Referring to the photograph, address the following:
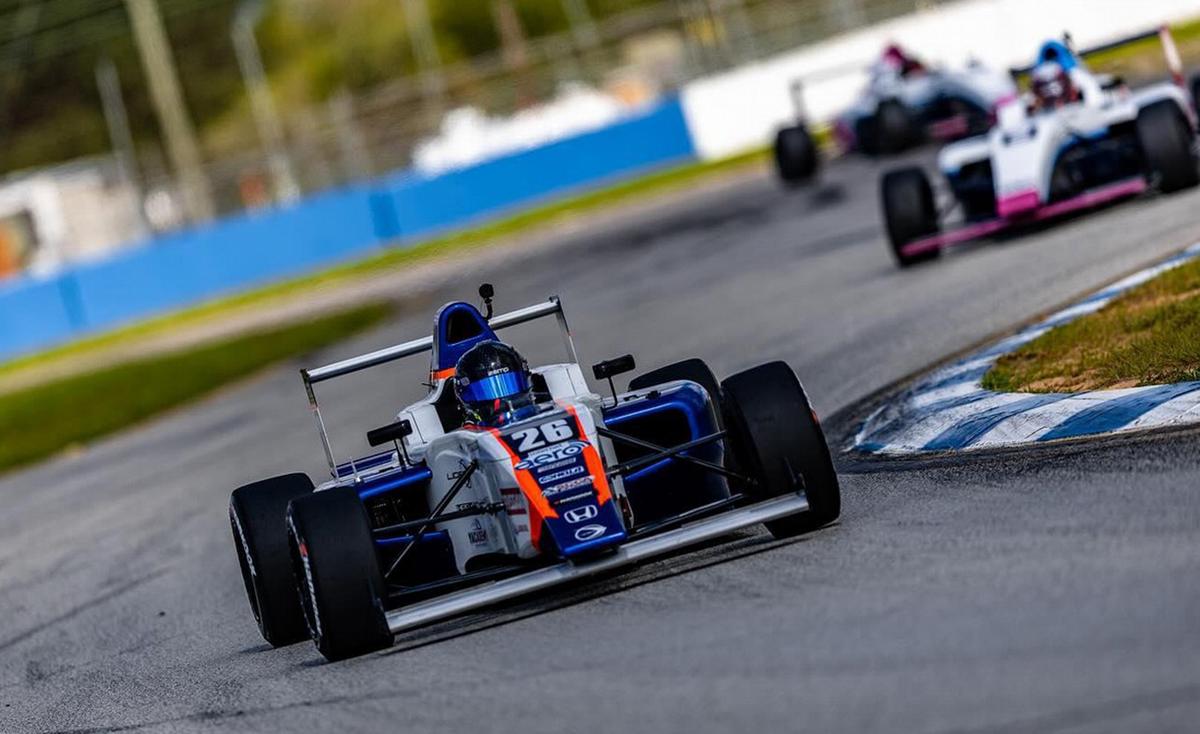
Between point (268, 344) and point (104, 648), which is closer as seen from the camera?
point (104, 648)

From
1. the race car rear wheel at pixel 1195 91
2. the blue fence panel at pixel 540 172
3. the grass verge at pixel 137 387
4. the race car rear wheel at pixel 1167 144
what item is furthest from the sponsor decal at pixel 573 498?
the blue fence panel at pixel 540 172

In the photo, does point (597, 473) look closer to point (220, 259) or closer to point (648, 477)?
point (648, 477)

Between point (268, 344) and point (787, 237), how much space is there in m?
9.05

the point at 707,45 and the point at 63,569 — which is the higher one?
the point at 707,45

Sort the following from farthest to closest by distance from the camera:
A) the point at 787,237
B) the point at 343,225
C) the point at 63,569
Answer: the point at 343,225
the point at 787,237
the point at 63,569

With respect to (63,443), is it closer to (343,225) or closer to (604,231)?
(604,231)

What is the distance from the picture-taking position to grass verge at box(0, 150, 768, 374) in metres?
35.8

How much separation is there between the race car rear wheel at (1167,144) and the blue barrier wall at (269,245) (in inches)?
1130

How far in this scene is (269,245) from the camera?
4388 centimetres

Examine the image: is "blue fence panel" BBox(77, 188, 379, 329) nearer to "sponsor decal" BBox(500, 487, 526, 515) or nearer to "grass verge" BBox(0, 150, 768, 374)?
"grass verge" BBox(0, 150, 768, 374)

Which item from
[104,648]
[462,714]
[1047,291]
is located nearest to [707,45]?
[1047,291]

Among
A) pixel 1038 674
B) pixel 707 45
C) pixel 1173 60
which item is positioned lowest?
pixel 1038 674

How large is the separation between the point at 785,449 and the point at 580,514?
848 mm

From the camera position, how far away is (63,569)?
12141 millimetres
